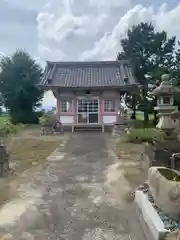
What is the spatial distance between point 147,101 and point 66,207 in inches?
657

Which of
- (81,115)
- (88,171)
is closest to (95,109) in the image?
(81,115)

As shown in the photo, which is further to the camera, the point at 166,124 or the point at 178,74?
the point at 178,74

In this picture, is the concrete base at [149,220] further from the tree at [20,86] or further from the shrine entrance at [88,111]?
the tree at [20,86]

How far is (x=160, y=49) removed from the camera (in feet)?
81.7

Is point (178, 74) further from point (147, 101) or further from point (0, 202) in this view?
point (0, 202)

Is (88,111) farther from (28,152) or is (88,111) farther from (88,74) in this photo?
(28,152)

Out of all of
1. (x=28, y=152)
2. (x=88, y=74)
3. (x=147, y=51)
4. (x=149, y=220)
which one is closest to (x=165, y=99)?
(x=28, y=152)

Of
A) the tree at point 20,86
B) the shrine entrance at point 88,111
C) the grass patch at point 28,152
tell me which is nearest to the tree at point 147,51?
the shrine entrance at point 88,111

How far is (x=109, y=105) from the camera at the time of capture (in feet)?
69.5

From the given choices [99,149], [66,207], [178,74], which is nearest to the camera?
[66,207]

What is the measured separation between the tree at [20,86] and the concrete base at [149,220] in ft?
71.8

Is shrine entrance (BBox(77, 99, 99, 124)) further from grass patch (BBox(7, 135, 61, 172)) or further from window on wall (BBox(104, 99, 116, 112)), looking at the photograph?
grass patch (BBox(7, 135, 61, 172))

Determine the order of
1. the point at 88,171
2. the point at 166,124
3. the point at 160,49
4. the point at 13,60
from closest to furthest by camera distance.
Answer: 1. the point at 88,171
2. the point at 166,124
3. the point at 160,49
4. the point at 13,60

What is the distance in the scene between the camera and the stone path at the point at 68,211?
14.0 feet
